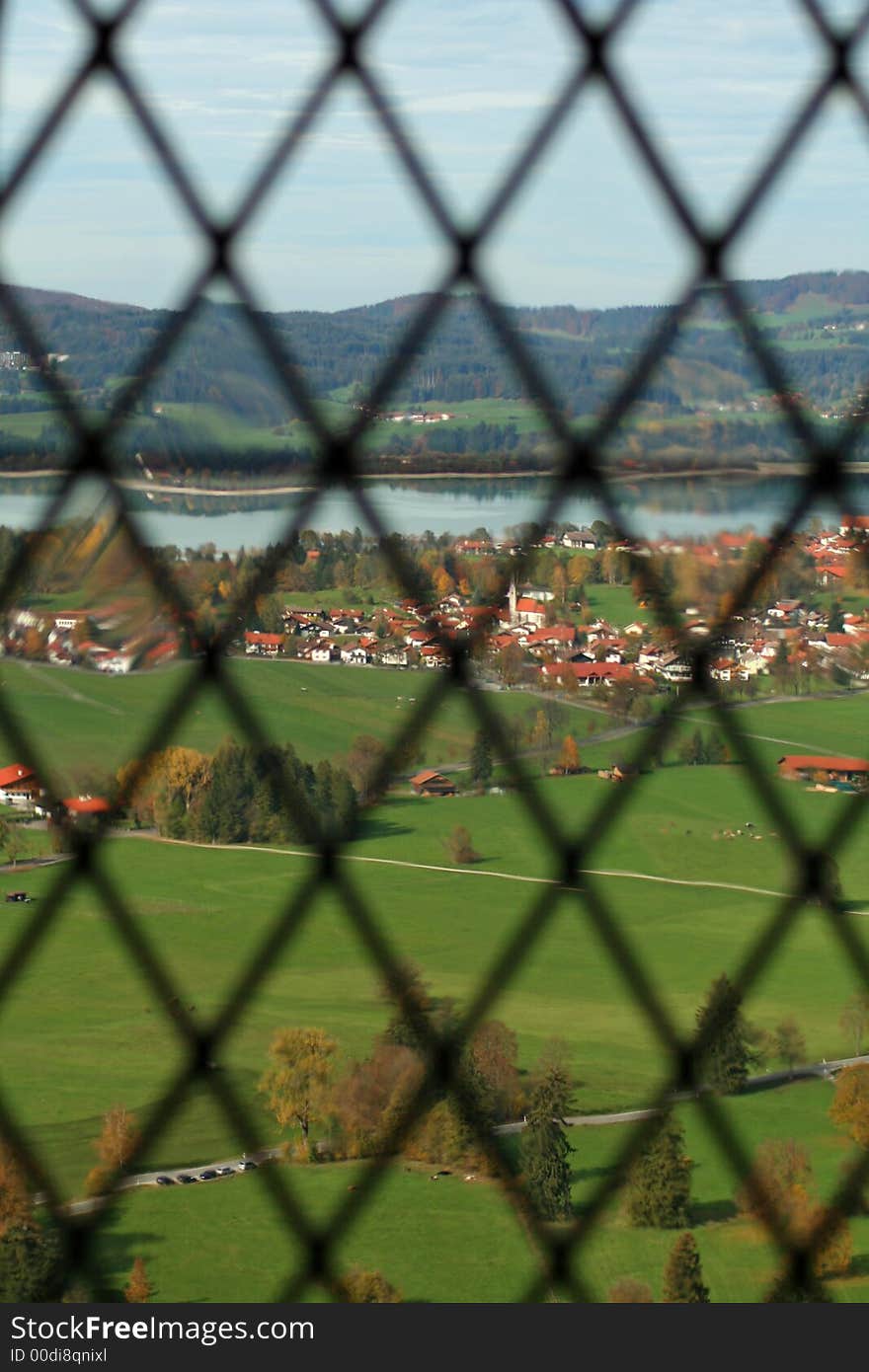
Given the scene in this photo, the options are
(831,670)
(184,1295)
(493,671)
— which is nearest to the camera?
(184,1295)

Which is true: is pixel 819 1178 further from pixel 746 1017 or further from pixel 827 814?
pixel 827 814

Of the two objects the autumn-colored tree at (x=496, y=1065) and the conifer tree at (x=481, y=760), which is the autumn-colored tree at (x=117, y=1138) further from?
the conifer tree at (x=481, y=760)

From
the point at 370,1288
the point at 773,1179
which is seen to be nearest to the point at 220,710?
the point at 370,1288

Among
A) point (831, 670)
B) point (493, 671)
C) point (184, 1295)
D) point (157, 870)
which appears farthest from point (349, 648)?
point (184, 1295)

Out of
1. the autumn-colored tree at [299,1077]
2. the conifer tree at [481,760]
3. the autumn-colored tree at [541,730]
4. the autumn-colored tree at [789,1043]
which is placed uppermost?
the autumn-colored tree at [541,730]

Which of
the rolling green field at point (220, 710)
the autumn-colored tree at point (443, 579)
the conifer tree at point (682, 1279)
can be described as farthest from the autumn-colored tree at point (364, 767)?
the conifer tree at point (682, 1279)

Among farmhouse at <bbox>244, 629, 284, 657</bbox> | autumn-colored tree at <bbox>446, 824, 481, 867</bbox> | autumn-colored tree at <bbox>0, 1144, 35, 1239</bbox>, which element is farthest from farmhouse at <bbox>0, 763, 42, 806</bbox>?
autumn-colored tree at <bbox>446, 824, 481, 867</bbox>
